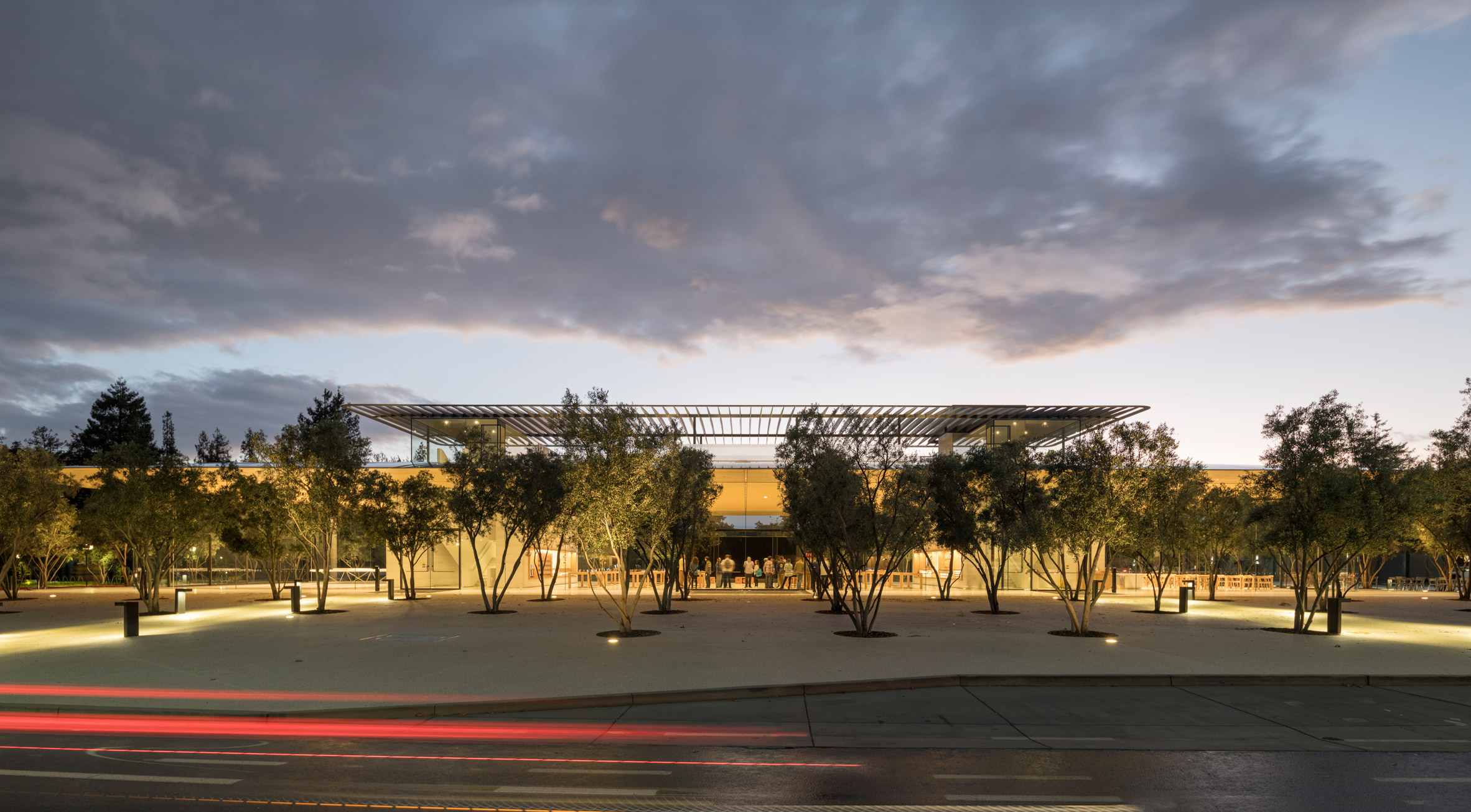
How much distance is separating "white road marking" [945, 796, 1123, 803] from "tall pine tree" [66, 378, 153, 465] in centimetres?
8799

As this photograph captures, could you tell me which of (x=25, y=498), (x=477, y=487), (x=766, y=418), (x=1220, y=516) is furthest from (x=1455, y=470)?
(x=25, y=498)

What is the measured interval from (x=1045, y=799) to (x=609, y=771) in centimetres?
384

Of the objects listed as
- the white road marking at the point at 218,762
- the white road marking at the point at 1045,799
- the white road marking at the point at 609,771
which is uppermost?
the white road marking at the point at 1045,799

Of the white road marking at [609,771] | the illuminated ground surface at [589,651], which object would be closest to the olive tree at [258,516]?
the illuminated ground surface at [589,651]

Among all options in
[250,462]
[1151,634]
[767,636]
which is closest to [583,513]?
[767,636]

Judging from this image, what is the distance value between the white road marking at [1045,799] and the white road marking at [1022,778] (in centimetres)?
60

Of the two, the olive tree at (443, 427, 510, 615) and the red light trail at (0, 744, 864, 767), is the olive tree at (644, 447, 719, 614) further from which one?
the red light trail at (0, 744, 864, 767)

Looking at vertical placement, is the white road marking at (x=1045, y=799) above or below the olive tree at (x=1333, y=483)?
below

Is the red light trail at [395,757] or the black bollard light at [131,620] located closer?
the red light trail at [395,757]

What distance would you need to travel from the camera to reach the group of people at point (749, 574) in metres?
42.8

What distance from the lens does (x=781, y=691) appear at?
12.5 metres

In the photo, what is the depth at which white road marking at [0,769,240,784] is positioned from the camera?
25.7ft

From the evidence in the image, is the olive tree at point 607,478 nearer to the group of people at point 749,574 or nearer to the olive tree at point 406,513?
the olive tree at point 406,513

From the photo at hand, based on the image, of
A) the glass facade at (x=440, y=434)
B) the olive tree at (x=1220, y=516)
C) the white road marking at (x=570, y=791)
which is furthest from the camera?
the glass facade at (x=440, y=434)
